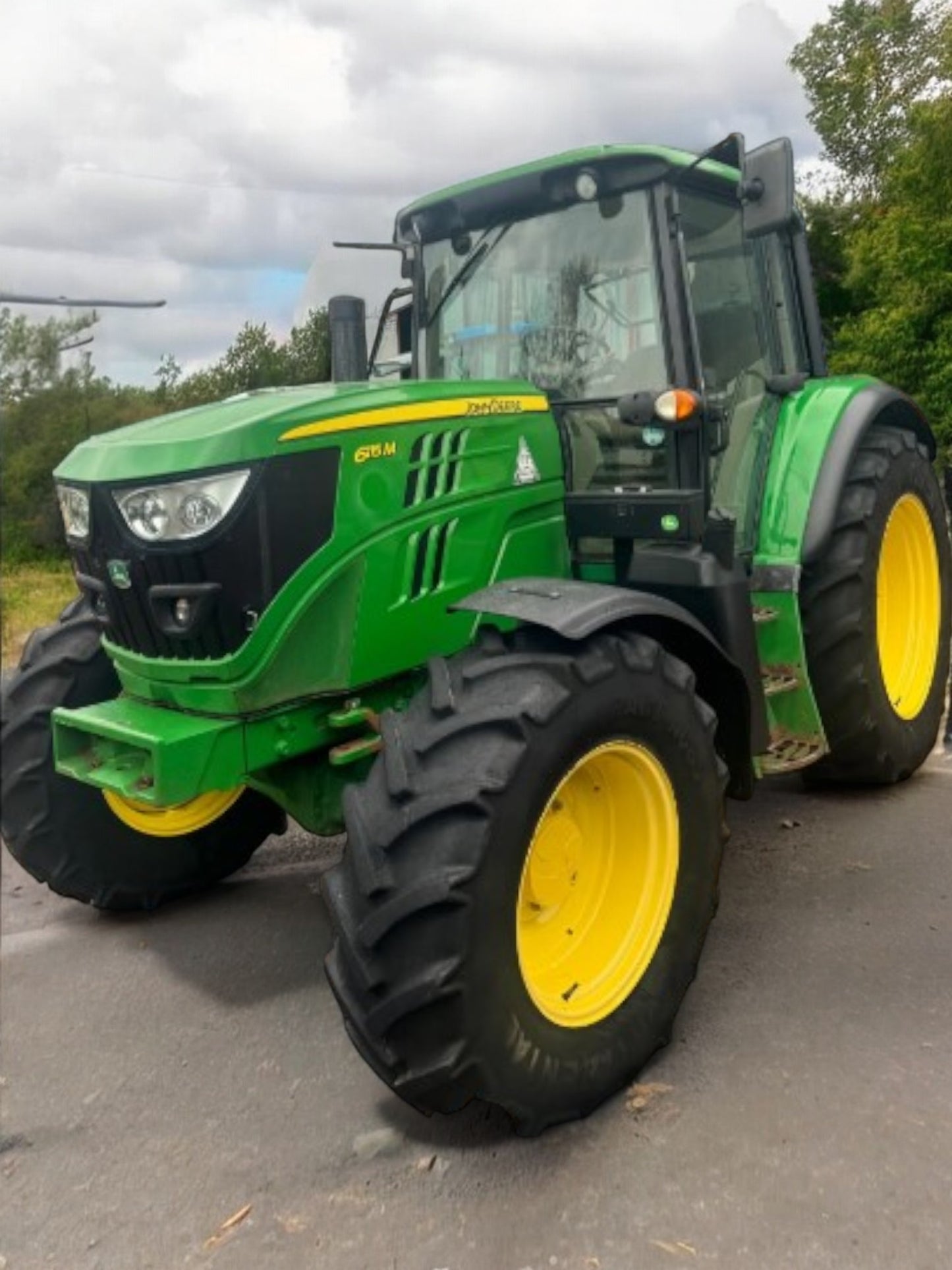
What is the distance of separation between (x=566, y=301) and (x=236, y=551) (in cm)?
140

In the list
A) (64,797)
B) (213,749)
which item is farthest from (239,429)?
(64,797)

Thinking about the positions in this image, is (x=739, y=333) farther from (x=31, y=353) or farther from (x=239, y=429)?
(x=31, y=353)

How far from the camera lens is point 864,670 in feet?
12.7

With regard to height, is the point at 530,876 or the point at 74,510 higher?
the point at 74,510

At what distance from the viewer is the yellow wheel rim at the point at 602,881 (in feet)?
8.54

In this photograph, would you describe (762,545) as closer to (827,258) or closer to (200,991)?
(200,991)

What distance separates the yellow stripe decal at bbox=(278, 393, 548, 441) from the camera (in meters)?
2.71

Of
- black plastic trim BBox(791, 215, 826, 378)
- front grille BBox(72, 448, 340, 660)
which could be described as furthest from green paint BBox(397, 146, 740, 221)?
front grille BBox(72, 448, 340, 660)

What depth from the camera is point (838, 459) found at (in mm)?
3816

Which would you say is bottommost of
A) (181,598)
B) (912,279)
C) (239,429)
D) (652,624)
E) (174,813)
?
(174,813)

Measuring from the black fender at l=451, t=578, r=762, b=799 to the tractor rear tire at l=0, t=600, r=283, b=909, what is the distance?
1403mm

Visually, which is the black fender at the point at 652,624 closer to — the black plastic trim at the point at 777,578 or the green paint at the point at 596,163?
the black plastic trim at the point at 777,578

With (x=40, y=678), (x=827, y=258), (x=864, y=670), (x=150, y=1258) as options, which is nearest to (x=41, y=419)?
Result: (x=827, y=258)

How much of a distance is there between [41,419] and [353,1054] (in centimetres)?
1270
